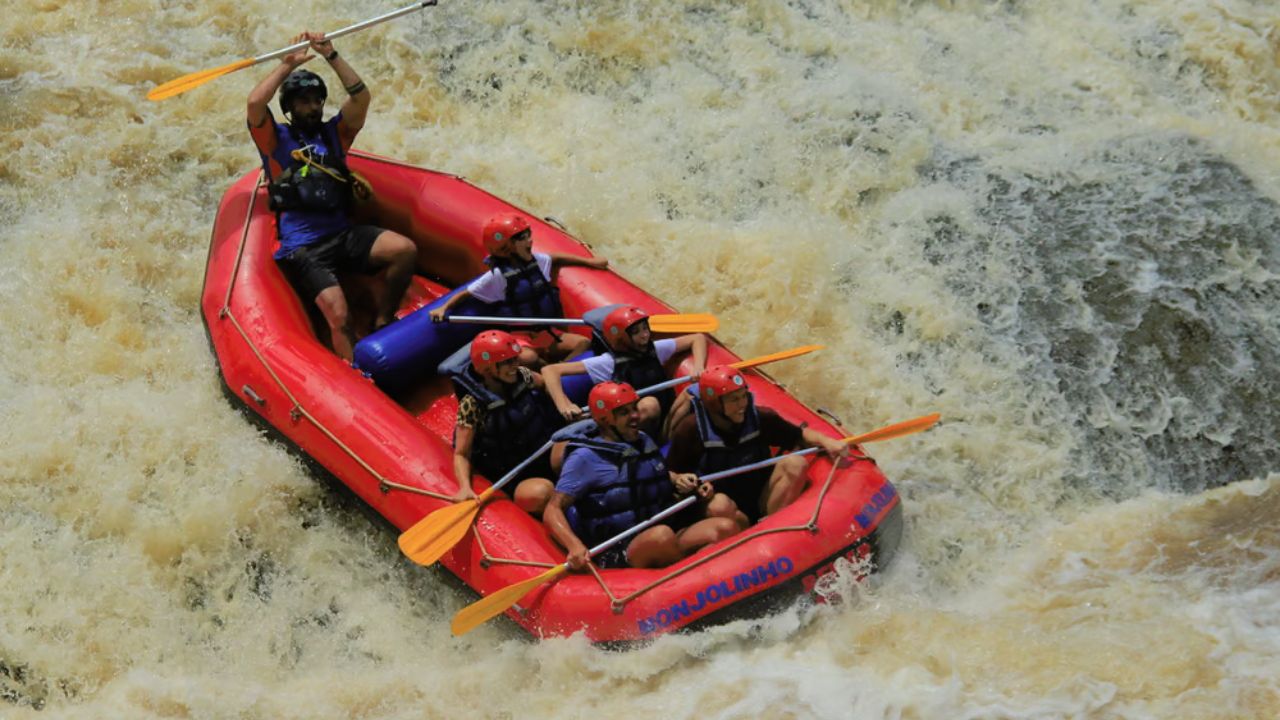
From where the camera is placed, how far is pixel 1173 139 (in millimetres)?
6523

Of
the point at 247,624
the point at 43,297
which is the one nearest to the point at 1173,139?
the point at 247,624

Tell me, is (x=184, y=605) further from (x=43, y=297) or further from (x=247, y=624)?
(x=43, y=297)

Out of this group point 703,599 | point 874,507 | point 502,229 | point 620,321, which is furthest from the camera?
point 502,229

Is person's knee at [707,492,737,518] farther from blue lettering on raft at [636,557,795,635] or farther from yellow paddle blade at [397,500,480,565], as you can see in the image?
yellow paddle blade at [397,500,480,565]

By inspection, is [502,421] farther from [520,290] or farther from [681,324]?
[681,324]

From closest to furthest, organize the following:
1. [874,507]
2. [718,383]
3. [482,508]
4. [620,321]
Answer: [718,383], [874,507], [482,508], [620,321]

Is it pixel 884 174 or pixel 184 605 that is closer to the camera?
pixel 184 605

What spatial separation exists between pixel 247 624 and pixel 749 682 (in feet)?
5.89

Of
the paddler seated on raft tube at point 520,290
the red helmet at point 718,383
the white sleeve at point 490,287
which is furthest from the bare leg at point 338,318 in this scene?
the red helmet at point 718,383

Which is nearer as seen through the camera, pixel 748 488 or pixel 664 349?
pixel 748 488

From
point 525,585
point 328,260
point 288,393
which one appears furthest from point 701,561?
point 328,260

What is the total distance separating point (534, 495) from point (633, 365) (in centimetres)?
58

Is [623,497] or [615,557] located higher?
[623,497]

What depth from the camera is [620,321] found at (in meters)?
4.50
